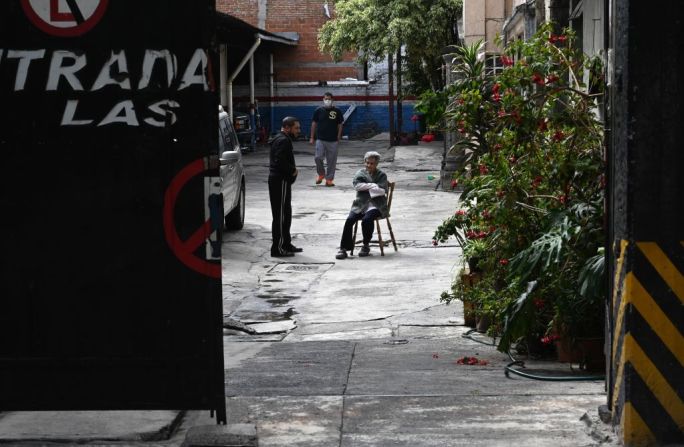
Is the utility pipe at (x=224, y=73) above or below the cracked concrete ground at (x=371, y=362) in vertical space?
above

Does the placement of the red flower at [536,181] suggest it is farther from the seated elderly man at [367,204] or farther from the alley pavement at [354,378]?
the seated elderly man at [367,204]

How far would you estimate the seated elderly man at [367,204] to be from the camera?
15227 millimetres

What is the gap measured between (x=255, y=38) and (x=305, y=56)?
6.85 m

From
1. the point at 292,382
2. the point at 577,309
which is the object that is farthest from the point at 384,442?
the point at 577,309

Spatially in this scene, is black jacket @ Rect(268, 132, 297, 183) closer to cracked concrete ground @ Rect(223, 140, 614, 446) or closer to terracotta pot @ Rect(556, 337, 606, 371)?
cracked concrete ground @ Rect(223, 140, 614, 446)

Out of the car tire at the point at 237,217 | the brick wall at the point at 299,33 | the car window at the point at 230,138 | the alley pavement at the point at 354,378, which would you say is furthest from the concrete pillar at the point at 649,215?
the brick wall at the point at 299,33

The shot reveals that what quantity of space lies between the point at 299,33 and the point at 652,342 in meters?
35.4

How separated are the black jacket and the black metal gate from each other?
32.4 feet

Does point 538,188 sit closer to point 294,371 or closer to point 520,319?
point 520,319

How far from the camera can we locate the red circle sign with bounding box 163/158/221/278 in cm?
547

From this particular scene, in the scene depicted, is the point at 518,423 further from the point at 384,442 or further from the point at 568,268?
the point at 568,268

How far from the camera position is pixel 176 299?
5551mm

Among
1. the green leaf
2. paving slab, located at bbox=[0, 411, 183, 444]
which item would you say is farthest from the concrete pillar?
paving slab, located at bbox=[0, 411, 183, 444]

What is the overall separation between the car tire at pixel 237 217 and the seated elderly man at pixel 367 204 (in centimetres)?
248
